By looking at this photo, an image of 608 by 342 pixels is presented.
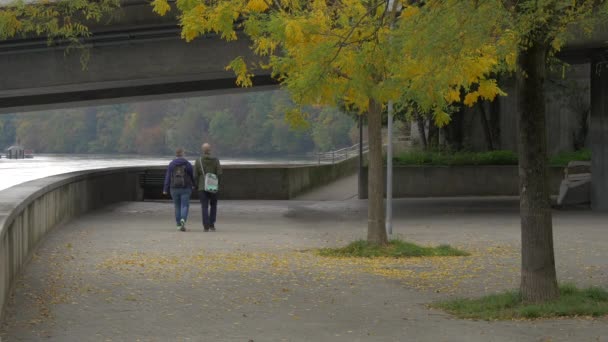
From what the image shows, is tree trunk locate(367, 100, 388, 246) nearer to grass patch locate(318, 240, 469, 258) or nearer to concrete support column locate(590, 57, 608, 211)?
grass patch locate(318, 240, 469, 258)

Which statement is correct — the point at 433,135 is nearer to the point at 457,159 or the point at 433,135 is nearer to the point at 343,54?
the point at 457,159

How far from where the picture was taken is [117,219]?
25656 millimetres

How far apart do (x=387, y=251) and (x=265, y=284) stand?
413 cm

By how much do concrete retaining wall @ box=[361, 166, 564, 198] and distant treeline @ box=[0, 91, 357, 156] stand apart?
250 feet

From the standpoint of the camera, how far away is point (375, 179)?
17438 mm

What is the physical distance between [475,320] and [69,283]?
17.4 feet

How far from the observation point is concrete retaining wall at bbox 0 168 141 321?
11617 millimetres

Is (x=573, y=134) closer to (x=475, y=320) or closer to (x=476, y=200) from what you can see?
(x=476, y=200)

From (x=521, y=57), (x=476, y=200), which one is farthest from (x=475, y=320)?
(x=476, y=200)

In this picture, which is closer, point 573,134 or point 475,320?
point 475,320

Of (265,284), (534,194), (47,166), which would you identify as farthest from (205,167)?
(47,166)

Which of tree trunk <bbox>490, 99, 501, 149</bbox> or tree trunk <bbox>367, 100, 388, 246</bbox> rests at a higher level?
tree trunk <bbox>490, 99, 501, 149</bbox>

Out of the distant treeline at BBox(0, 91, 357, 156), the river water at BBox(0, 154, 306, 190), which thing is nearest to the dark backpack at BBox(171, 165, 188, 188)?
the river water at BBox(0, 154, 306, 190)

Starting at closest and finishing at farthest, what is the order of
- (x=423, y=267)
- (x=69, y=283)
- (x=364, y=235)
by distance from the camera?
(x=69, y=283), (x=423, y=267), (x=364, y=235)
